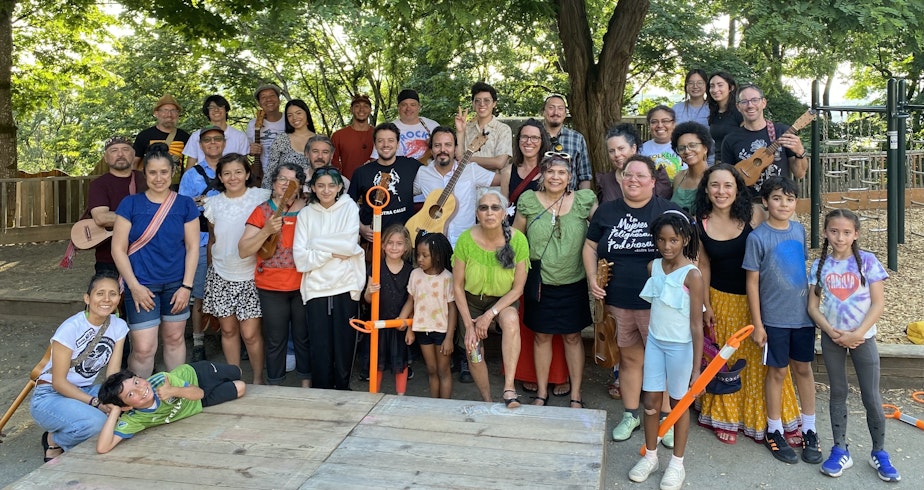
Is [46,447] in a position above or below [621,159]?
below

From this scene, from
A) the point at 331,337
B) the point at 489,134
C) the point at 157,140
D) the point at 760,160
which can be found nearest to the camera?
the point at 331,337

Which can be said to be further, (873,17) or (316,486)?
(873,17)

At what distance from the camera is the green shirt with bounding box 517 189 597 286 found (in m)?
4.52

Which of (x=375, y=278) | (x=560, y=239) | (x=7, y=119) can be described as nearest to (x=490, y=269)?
(x=560, y=239)

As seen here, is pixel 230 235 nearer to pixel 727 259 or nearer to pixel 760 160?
pixel 727 259

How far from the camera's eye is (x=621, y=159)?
15.8 feet

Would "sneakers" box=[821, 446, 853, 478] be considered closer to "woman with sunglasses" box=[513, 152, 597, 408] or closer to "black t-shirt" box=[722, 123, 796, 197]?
"woman with sunglasses" box=[513, 152, 597, 408]

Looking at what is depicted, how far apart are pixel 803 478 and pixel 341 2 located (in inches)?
224

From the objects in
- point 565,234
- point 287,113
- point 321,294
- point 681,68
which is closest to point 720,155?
point 565,234

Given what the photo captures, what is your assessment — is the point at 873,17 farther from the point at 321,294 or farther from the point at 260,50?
the point at 260,50

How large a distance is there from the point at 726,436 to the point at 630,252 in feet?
4.21

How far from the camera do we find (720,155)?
5223 millimetres

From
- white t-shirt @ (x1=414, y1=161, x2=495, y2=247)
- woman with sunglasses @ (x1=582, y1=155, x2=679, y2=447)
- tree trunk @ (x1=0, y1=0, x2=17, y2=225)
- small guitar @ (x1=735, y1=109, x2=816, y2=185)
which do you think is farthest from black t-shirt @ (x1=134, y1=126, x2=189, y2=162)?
tree trunk @ (x1=0, y1=0, x2=17, y2=225)

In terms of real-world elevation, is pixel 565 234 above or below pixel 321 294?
above
